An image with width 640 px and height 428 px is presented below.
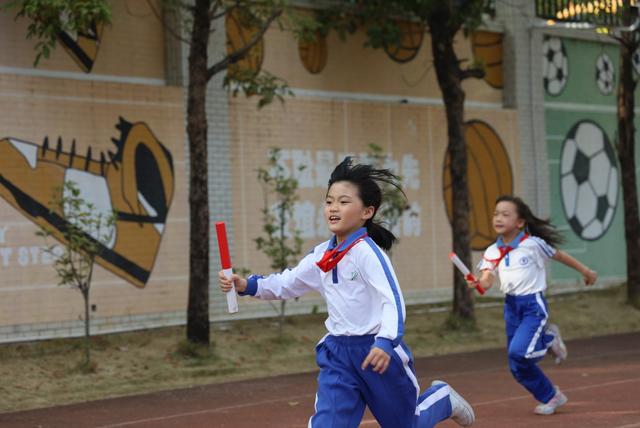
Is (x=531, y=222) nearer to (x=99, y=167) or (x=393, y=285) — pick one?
(x=393, y=285)

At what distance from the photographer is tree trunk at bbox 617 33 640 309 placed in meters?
22.8

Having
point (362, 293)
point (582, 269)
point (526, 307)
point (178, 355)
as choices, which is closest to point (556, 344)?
point (526, 307)

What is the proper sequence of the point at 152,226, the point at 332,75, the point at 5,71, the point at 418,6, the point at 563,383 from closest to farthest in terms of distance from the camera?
the point at 563,383 < the point at 5,71 < the point at 152,226 < the point at 418,6 < the point at 332,75

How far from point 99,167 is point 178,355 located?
304cm

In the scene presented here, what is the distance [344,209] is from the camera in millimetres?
7582

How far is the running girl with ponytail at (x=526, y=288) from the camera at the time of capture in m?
11.4

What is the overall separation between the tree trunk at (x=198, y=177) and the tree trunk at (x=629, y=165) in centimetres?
964

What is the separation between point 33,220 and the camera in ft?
53.5

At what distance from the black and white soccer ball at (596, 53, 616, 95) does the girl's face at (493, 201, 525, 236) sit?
15.6 meters

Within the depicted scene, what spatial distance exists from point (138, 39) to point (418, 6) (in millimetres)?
4568

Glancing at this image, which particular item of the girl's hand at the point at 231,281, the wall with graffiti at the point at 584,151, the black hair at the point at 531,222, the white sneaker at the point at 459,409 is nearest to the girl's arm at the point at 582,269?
the black hair at the point at 531,222

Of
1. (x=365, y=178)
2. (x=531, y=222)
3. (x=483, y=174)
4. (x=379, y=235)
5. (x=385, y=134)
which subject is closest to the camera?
(x=365, y=178)

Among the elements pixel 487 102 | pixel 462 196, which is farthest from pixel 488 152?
pixel 462 196

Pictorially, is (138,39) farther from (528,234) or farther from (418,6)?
(528,234)
